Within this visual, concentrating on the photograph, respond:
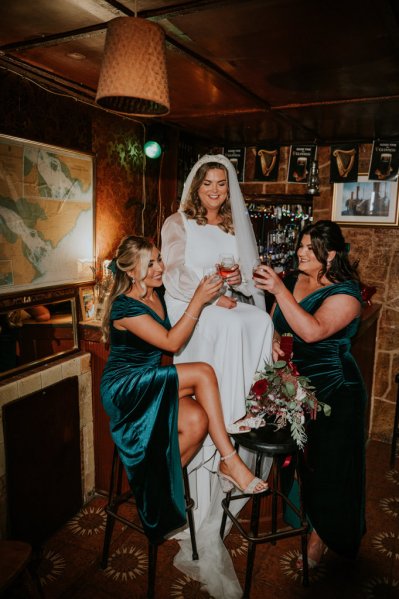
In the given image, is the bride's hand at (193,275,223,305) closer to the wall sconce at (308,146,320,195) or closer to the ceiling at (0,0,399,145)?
the ceiling at (0,0,399,145)

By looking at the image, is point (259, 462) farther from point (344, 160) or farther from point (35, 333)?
point (344, 160)

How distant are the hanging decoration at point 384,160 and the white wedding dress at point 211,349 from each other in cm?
245

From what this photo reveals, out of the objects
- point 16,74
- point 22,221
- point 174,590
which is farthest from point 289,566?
point 16,74

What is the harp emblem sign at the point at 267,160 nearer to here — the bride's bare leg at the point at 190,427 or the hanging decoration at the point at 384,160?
the hanging decoration at the point at 384,160

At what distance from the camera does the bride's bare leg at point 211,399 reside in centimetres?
238

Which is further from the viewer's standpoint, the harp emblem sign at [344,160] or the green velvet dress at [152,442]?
the harp emblem sign at [344,160]

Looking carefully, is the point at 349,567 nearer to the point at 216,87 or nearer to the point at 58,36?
the point at 216,87

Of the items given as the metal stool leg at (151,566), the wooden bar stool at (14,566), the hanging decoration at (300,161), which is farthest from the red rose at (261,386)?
the hanging decoration at (300,161)

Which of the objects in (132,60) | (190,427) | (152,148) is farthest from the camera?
(152,148)

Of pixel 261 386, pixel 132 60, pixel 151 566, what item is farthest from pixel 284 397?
pixel 132 60

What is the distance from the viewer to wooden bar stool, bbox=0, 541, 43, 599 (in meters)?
1.69

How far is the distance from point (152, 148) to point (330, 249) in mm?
2062

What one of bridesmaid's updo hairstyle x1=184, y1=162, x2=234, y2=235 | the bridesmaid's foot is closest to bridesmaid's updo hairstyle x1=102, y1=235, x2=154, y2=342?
bridesmaid's updo hairstyle x1=184, y1=162, x2=234, y2=235

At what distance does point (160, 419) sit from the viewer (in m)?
2.40
